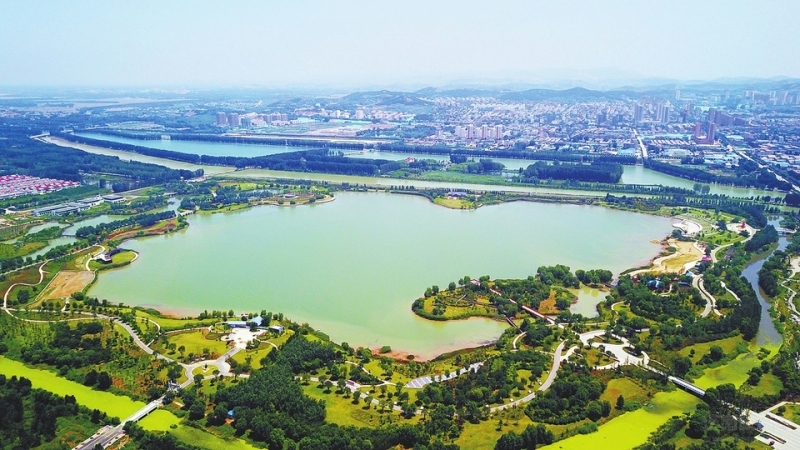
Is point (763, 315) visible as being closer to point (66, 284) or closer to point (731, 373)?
point (731, 373)

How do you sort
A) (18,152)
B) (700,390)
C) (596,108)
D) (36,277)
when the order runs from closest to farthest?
(700,390) < (36,277) < (18,152) < (596,108)

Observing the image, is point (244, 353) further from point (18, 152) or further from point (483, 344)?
point (18, 152)

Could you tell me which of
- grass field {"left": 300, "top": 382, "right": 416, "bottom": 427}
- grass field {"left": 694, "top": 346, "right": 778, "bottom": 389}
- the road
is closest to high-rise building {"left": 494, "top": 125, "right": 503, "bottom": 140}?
the road

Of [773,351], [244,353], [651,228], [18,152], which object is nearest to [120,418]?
[244,353]

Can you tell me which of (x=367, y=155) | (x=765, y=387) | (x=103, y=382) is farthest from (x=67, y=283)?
(x=367, y=155)

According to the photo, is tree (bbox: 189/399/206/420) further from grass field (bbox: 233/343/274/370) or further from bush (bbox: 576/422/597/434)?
bush (bbox: 576/422/597/434)

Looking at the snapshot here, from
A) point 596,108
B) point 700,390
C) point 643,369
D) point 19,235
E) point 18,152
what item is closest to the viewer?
point 700,390
